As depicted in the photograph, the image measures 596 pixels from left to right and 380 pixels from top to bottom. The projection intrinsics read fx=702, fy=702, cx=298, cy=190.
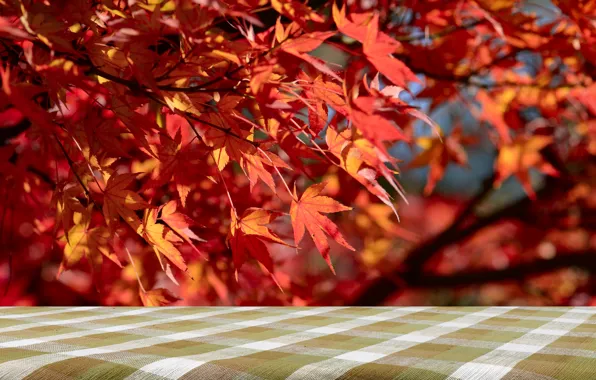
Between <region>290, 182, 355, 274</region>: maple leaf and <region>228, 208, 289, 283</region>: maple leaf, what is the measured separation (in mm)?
31

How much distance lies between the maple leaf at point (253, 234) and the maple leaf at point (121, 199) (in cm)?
12

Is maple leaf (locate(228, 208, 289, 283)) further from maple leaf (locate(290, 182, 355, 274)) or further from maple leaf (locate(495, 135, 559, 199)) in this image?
maple leaf (locate(495, 135, 559, 199))

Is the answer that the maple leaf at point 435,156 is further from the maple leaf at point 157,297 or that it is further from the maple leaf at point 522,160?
the maple leaf at point 157,297

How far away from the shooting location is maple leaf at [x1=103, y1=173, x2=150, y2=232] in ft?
2.87

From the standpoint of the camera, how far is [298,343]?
0.66 m

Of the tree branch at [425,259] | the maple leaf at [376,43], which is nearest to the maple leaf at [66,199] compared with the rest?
the maple leaf at [376,43]

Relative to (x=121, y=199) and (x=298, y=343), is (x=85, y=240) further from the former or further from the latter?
(x=298, y=343)

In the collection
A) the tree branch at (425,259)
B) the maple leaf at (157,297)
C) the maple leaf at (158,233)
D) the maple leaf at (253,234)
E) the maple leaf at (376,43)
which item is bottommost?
the tree branch at (425,259)

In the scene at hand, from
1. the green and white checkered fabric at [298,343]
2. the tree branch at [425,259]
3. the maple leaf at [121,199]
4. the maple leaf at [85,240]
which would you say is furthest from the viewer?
the tree branch at [425,259]

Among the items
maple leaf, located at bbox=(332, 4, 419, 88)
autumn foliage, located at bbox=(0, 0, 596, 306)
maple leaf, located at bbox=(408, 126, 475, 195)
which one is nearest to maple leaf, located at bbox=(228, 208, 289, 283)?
autumn foliage, located at bbox=(0, 0, 596, 306)

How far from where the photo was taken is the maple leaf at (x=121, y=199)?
874 millimetres

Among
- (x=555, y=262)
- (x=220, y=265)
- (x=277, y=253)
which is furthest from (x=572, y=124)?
(x=220, y=265)

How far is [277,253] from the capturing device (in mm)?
2291

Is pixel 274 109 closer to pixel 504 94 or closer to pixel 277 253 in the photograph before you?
pixel 504 94
